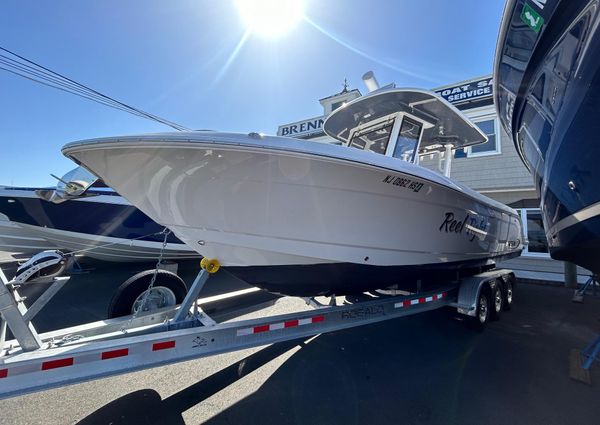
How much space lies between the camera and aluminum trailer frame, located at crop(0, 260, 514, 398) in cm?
173

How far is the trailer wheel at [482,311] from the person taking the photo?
3.92 m

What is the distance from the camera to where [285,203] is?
234 cm

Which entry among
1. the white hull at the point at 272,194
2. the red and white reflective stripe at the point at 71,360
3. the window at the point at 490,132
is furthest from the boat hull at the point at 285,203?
the window at the point at 490,132

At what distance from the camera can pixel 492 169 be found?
349 inches

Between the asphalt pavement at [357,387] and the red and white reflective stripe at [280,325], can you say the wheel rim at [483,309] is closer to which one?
the asphalt pavement at [357,387]

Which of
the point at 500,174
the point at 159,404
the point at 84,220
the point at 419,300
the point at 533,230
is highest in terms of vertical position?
the point at 500,174

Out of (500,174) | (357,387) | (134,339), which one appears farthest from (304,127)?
(134,339)

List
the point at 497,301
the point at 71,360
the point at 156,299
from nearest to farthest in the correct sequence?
the point at 71,360, the point at 156,299, the point at 497,301

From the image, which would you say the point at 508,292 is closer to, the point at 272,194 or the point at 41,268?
the point at 272,194

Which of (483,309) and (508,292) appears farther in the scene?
(508,292)

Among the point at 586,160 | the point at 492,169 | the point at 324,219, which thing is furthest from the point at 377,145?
the point at 492,169

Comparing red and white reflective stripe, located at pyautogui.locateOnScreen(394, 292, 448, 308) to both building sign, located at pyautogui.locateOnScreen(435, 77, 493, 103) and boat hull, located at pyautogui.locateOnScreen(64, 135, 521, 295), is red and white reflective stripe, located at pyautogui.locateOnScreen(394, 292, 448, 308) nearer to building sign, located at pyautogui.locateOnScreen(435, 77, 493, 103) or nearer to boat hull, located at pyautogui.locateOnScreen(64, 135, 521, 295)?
boat hull, located at pyautogui.locateOnScreen(64, 135, 521, 295)

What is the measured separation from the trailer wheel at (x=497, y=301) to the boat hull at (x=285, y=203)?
7.48ft

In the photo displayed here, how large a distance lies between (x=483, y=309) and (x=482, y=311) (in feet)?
0.19
